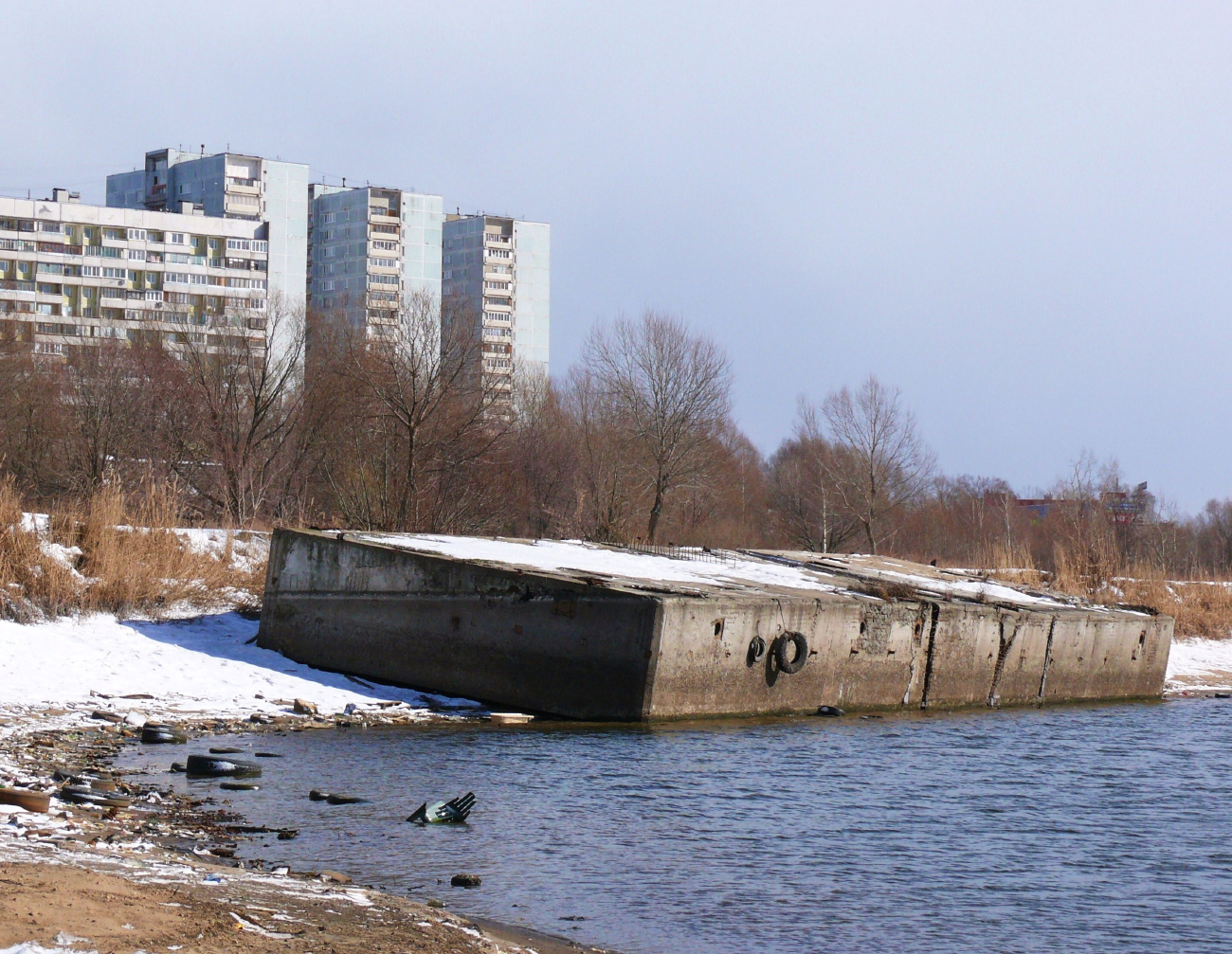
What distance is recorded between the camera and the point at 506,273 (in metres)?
91.1

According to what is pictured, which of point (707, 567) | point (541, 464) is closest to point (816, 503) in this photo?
point (541, 464)

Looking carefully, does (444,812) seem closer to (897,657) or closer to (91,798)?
(91,798)

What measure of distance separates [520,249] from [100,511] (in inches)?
2958

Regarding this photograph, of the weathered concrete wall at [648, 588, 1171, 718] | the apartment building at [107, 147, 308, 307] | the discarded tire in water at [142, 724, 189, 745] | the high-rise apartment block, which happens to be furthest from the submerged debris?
the apartment building at [107, 147, 308, 307]

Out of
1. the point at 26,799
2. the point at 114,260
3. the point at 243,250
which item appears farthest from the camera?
the point at 243,250

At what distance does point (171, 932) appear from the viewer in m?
5.12

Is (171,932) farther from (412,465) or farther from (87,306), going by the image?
(87,306)

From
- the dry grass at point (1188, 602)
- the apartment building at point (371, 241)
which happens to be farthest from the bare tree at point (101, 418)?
the apartment building at point (371, 241)

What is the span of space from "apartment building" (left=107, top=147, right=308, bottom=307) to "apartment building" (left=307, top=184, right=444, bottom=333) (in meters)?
4.61

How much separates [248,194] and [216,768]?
76388 millimetres

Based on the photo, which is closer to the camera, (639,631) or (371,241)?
(639,631)

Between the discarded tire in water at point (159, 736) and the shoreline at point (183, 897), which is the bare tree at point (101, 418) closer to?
the discarded tire in water at point (159, 736)

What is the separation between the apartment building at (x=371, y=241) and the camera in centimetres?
8494

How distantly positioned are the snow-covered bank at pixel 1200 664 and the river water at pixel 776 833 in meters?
9.63
